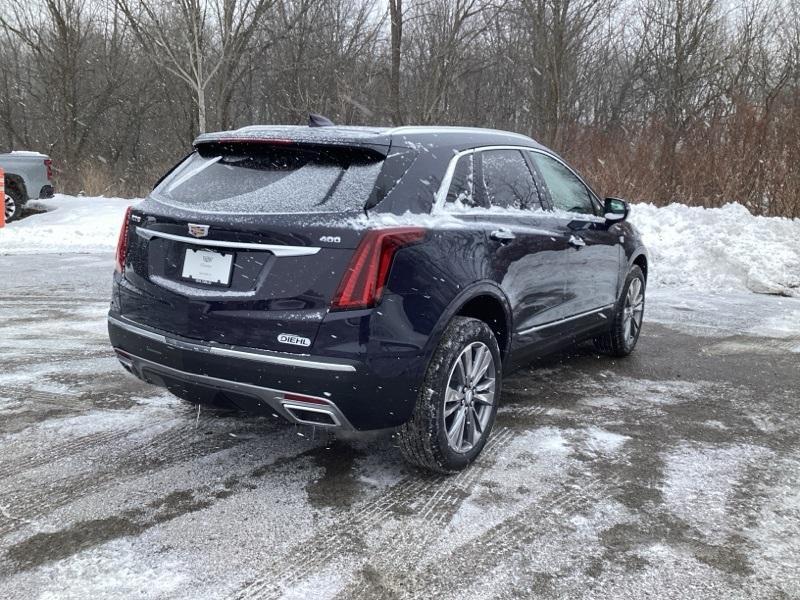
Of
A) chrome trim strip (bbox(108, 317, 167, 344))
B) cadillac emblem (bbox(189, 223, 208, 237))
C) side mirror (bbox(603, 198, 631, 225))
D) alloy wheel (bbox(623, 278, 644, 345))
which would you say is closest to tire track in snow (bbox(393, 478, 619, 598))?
chrome trim strip (bbox(108, 317, 167, 344))

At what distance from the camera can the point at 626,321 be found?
237 inches

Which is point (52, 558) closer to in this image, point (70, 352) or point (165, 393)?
point (165, 393)

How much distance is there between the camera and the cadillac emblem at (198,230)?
10.4ft

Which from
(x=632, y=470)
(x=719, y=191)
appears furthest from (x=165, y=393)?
(x=719, y=191)

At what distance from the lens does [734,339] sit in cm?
704

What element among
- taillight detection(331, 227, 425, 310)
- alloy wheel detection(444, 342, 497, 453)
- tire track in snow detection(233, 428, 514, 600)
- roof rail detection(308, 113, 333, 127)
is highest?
roof rail detection(308, 113, 333, 127)

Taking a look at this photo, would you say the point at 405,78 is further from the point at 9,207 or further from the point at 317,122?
the point at 317,122

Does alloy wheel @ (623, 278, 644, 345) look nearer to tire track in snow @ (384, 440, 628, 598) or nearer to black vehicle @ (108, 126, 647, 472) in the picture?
black vehicle @ (108, 126, 647, 472)

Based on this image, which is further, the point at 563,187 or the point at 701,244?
the point at 701,244

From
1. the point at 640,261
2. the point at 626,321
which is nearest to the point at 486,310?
the point at 626,321

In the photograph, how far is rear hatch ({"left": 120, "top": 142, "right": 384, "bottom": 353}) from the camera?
3.01 metres

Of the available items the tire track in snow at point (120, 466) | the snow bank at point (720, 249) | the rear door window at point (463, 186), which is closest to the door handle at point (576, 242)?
the rear door window at point (463, 186)

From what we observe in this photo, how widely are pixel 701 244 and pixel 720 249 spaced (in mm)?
317

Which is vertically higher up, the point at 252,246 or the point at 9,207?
the point at 252,246
